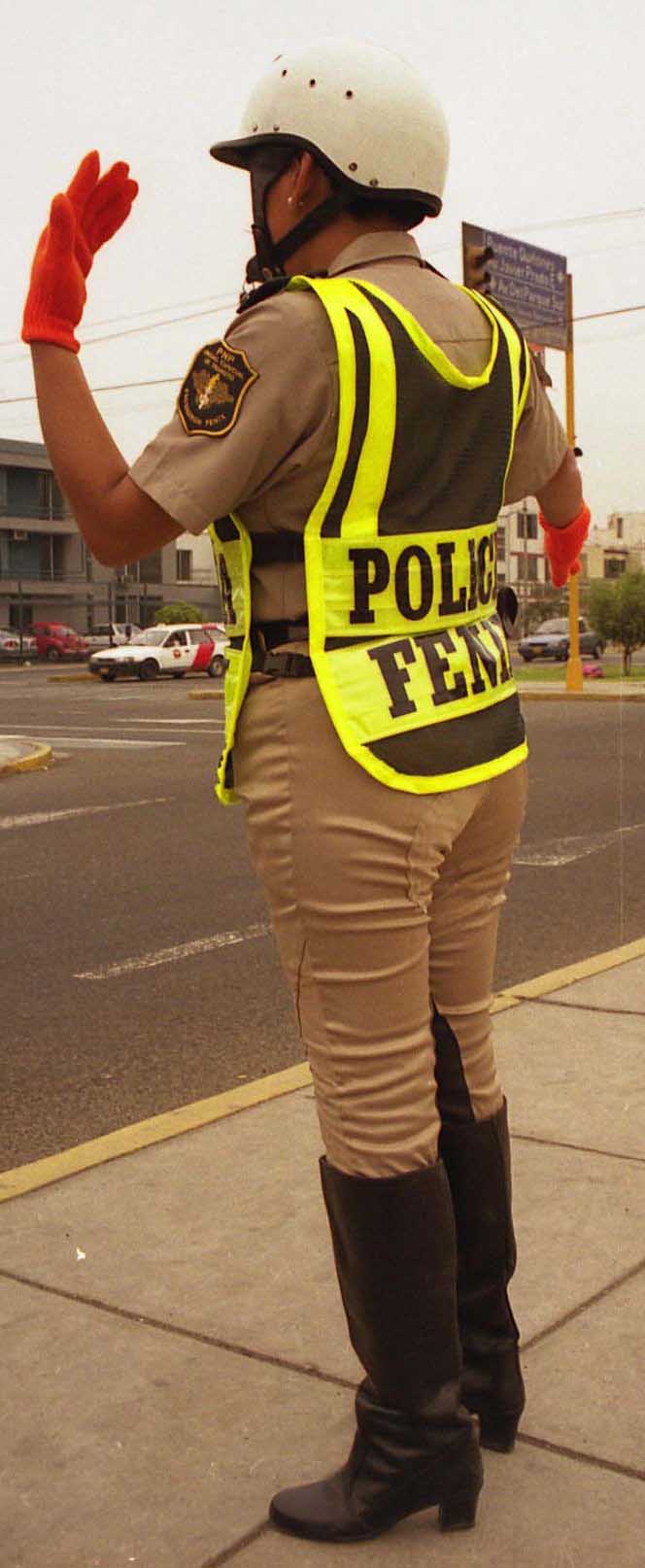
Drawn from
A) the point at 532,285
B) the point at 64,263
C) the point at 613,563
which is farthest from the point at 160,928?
the point at 613,563

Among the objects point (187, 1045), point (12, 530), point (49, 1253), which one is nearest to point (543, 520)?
point (49, 1253)

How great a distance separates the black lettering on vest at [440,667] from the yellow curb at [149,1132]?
1.79 meters

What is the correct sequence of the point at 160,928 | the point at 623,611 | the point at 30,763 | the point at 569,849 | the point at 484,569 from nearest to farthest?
the point at 484,569 < the point at 160,928 < the point at 569,849 < the point at 30,763 < the point at 623,611

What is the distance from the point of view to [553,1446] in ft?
7.95

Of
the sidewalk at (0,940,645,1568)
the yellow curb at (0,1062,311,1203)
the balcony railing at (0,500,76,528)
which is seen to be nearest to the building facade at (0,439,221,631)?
the balcony railing at (0,500,76,528)

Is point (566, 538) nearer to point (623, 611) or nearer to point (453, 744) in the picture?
point (453, 744)

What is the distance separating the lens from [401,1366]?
215cm

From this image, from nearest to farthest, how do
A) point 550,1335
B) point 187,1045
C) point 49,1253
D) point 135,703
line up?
1. point 550,1335
2. point 49,1253
3. point 187,1045
4. point 135,703

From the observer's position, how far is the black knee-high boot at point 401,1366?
2150mm

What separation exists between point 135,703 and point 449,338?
26.5 meters

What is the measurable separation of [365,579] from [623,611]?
3386cm

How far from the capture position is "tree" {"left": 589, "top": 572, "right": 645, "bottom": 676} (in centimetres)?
3516

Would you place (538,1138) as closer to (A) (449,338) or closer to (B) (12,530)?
(A) (449,338)

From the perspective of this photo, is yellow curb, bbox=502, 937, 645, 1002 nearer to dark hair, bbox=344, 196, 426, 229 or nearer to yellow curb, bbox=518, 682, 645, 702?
dark hair, bbox=344, 196, 426, 229
